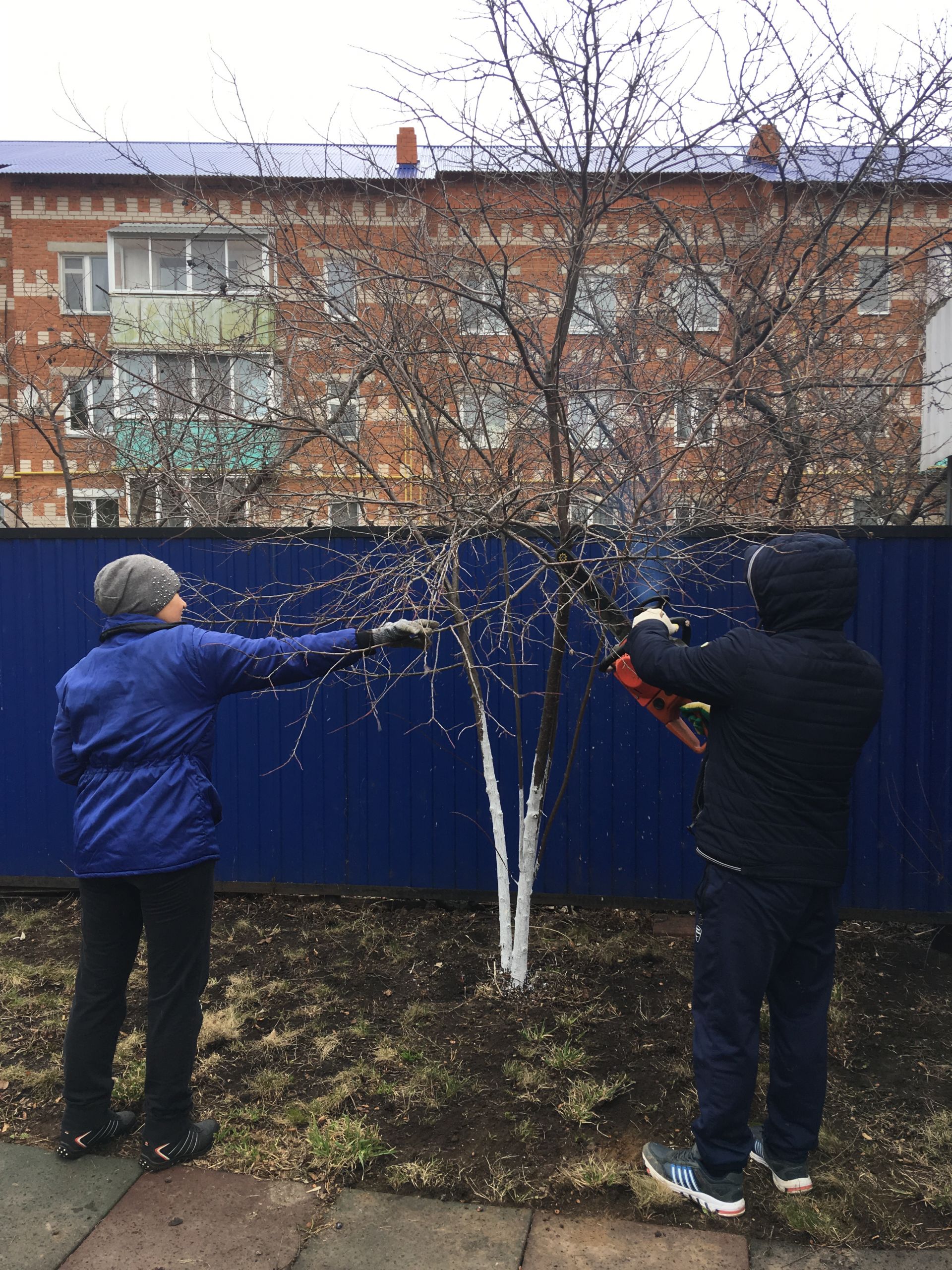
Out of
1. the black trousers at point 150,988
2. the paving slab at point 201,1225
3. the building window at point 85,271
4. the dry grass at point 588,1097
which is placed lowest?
the paving slab at point 201,1225

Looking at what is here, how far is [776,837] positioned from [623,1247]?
120 cm

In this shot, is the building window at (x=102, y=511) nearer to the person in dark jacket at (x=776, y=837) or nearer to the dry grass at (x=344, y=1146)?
the dry grass at (x=344, y=1146)

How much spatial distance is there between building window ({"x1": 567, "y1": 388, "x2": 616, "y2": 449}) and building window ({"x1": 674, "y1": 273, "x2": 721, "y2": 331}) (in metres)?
0.77

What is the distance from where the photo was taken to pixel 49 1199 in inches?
109

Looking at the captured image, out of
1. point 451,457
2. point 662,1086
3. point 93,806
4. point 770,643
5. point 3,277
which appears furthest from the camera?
point 3,277

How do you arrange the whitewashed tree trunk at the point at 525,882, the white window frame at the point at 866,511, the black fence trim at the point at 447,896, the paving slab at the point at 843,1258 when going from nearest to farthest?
the paving slab at the point at 843,1258 → the whitewashed tree trunk at the point at 525,882 → the black fence trim at the point at 447,896 → the white window frame at the point at 866,511

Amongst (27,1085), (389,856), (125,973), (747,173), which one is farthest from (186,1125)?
(747,173)

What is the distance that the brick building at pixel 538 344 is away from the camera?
3775 mm

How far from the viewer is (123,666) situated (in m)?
2.94

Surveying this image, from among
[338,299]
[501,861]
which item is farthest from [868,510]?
[338,299]

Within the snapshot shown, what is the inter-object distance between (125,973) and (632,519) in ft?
7.82

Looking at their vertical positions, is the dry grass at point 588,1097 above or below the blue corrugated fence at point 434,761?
below

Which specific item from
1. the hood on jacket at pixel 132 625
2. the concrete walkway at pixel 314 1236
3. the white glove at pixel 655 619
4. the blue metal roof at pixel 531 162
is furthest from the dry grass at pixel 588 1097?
the blue metal roof at pixel 531 162

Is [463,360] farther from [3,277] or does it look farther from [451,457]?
[3,277]
